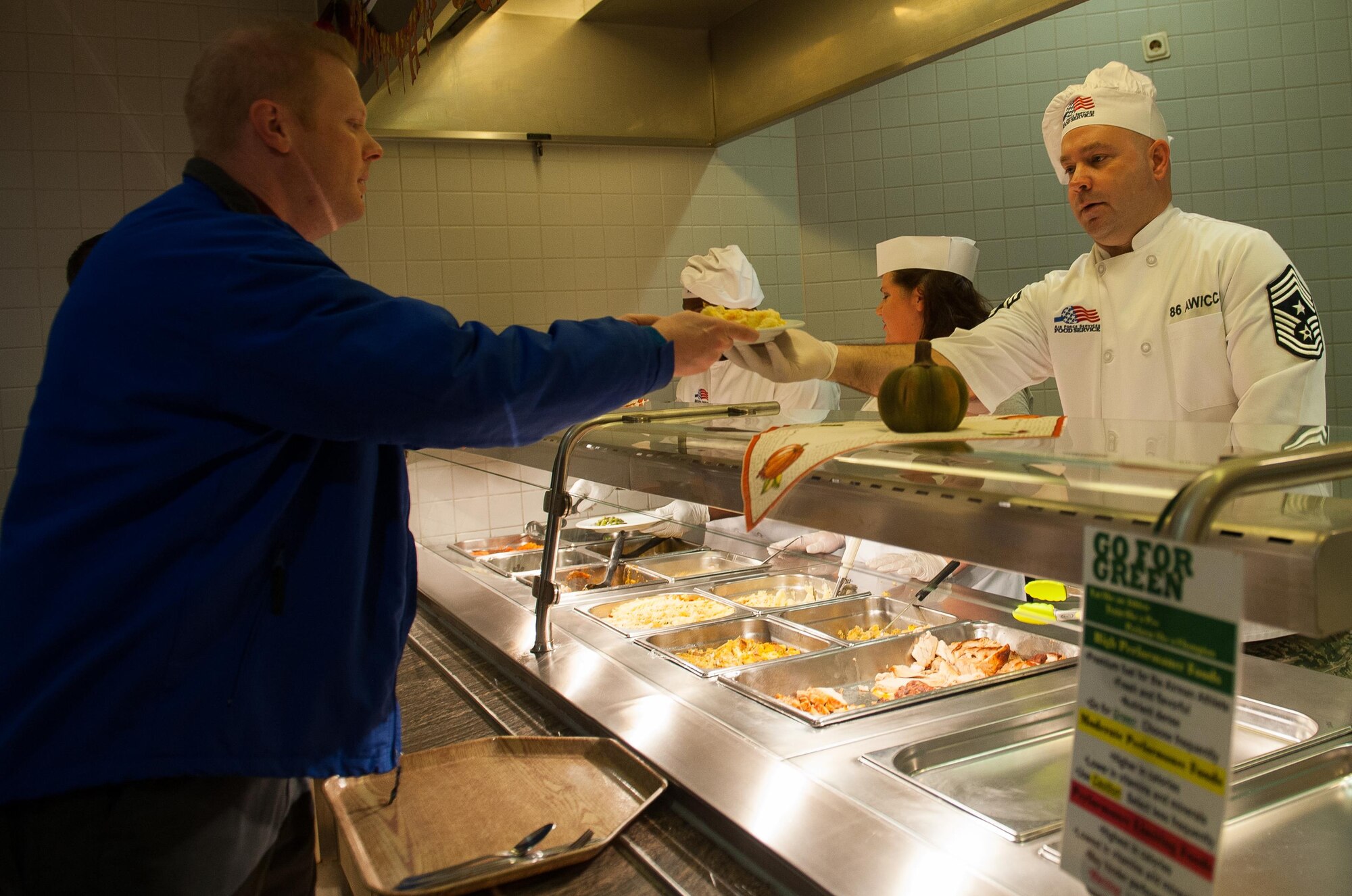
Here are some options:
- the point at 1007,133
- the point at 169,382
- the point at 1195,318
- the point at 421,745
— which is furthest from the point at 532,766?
the point at 1007,133

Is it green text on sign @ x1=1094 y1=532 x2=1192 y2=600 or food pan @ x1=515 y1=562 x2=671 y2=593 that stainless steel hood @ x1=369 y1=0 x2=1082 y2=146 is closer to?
food pan @ x1=515 y1=562 x2=671 y2=593

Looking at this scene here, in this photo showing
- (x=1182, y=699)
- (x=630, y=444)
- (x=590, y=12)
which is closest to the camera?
(x=1182, y=699)

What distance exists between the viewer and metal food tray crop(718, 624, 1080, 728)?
168 cm

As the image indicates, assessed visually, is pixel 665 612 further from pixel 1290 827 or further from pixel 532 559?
pixel 1290 827

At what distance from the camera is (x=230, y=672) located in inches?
44.6

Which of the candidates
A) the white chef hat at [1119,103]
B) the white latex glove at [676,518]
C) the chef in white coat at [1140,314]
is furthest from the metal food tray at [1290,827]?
the white latex glove at [676,518]

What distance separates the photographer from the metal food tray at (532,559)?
10.3 ft

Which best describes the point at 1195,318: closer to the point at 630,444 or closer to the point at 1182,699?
the point at 630,444

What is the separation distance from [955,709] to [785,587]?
102cm

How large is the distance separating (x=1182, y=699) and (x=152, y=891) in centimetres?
108

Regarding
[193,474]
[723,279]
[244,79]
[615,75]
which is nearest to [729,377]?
[723,279]

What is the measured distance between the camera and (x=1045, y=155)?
15.7 feet

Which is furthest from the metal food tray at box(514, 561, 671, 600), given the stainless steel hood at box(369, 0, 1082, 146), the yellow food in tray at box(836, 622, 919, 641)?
the stainless steel hood at box(369, 0, 1082, 146)

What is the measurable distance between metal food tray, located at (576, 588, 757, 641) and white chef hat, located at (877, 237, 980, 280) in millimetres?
1654
